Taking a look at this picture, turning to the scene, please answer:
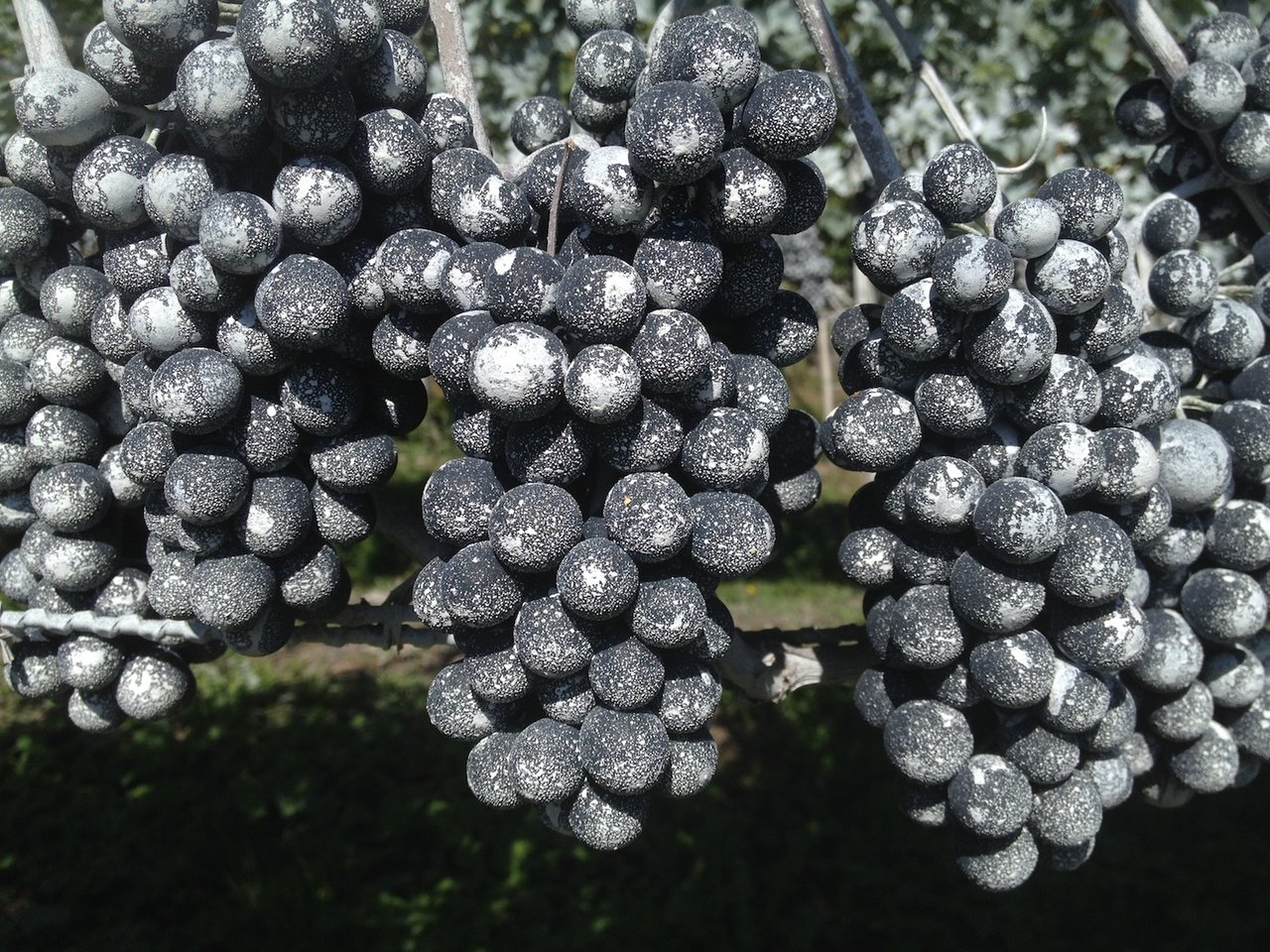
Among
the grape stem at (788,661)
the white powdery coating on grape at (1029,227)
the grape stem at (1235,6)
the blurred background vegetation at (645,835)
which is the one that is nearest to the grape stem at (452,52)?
the white powdery coating on grape at (1029,227)

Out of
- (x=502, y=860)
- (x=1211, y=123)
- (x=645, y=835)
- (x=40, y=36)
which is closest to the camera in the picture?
(x=40, y=36)

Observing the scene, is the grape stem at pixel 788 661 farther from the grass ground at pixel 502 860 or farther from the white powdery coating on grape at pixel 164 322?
the grass ground at pixel 502 860

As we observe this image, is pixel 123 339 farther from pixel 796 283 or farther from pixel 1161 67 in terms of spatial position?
pixel 796 283

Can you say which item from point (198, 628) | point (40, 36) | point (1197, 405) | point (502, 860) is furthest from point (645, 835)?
point (40, 36)

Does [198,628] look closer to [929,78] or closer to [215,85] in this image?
[215,85]

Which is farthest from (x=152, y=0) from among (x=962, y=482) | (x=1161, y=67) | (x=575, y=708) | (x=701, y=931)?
(x=701, y=931)
